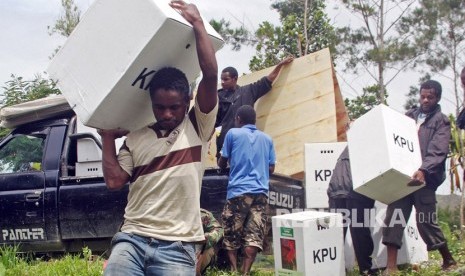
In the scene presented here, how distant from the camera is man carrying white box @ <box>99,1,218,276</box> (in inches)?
117

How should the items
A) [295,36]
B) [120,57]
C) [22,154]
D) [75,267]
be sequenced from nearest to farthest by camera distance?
1. [120,57]
2. [75,267]
3. [22,154]
4. [295,36]

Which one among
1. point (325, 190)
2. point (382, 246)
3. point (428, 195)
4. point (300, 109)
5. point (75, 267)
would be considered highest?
point (300, 109)

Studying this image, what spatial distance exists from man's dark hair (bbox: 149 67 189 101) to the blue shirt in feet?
9.90

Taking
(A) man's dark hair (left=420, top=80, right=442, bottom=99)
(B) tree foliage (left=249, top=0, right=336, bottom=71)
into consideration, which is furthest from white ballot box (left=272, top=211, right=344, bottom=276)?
(B) tree foliage (left=249, top=0, right=336, bottom=71)

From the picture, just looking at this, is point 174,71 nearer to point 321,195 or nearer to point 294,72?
point 321,195

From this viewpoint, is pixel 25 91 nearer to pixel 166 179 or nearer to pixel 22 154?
pixel 22 154

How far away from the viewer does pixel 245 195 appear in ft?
19.9

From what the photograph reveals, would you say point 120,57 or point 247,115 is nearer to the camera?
point 120,57

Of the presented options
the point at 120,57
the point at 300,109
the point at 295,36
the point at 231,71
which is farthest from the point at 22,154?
the point at 295,36

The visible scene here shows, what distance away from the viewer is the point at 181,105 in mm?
3100

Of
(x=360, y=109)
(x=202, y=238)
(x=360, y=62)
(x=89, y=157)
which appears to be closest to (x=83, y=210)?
(x=89, y=157)

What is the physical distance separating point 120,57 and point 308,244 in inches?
120

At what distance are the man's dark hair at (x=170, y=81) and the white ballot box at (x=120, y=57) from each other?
3 cm

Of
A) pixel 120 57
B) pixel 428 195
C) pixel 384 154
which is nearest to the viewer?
pixel 120 57
